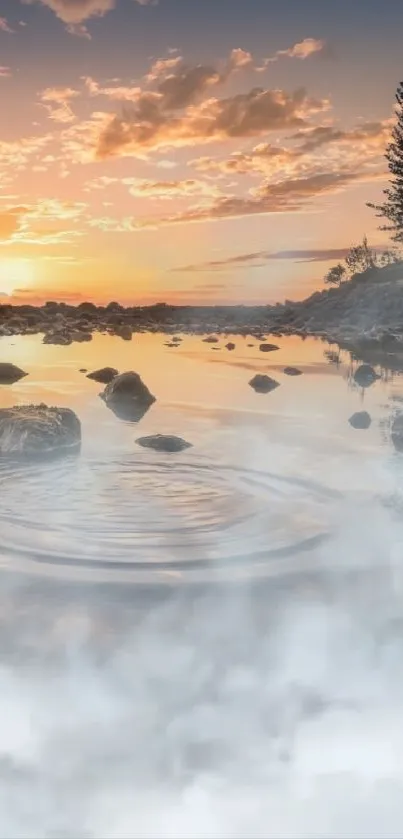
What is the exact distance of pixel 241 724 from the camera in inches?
116

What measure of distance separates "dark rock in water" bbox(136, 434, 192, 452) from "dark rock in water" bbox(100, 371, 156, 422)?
9.16 feet

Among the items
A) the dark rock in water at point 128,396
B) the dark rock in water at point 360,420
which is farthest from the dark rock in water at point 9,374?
the dark rock in water at point 360,420

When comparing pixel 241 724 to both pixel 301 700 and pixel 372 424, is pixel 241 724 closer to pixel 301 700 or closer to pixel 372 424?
pixel 301 700

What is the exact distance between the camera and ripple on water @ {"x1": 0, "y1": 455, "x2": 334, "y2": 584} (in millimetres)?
4836

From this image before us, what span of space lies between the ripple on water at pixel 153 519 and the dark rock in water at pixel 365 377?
9.45 metres

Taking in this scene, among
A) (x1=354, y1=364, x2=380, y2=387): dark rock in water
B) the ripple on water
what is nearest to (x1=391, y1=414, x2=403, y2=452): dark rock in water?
the ripple on water

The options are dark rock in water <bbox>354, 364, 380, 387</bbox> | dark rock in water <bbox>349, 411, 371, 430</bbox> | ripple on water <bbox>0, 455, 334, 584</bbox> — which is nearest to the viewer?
ripple on water <bbox>0, 455, 334, 584</bbox>

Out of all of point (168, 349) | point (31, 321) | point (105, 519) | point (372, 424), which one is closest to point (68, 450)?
point (105, 519)

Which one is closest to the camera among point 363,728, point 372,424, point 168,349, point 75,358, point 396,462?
point 363,728

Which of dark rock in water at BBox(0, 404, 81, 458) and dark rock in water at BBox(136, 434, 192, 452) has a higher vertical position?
dark rock in water at BBox(0, 404, 81, 458)

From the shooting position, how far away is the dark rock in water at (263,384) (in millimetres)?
14875

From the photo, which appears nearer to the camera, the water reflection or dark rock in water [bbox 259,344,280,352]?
the water reflection

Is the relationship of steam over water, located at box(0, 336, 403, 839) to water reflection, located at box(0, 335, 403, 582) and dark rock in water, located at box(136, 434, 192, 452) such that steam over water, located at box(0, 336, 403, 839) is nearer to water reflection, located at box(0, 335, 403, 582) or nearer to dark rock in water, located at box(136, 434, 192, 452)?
water reflection, located at box(0, 335, 403, 582)

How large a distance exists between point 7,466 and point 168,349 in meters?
20.4
